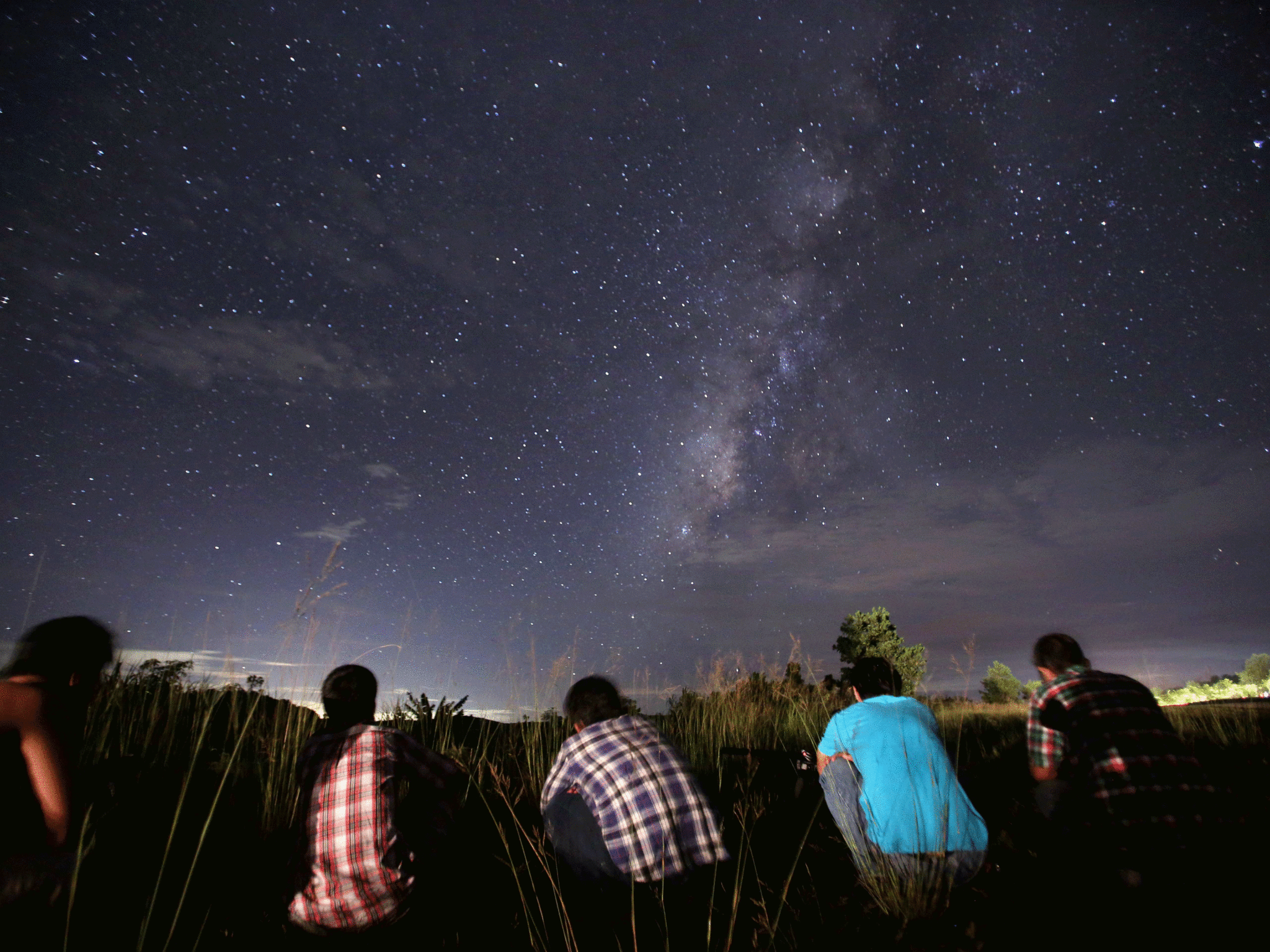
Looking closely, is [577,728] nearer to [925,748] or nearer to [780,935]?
[780,935]

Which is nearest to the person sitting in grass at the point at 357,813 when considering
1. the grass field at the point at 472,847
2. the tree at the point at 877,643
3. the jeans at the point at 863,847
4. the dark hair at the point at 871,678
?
the grass field at the point at 472,847

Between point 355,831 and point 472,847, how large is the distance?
1084mm

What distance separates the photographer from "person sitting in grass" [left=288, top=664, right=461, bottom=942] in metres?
2.39

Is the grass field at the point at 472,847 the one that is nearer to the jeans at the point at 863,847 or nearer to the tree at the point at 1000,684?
the jeans at the point at 863,847

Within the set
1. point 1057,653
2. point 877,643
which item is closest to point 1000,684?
point 877,643

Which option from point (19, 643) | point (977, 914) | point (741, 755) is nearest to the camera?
point (19, 643)

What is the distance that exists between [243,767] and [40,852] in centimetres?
211

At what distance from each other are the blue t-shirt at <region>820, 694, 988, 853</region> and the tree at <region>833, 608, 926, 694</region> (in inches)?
733

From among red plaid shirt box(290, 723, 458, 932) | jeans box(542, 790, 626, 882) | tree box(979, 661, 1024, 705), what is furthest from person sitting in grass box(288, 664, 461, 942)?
tree box(979, 661, 1024, 705)

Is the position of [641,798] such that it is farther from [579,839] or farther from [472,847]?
[472,847]

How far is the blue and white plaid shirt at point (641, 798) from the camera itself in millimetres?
2633

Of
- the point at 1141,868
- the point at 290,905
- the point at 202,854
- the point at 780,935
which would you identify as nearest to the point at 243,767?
the point at 202,854

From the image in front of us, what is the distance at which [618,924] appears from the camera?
2.45 meters

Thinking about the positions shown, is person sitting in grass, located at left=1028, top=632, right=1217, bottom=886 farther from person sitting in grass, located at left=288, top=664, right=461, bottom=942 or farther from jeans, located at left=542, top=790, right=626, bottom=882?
person sitting in grass, located at left=288, top=664, right=461, bottom=942
